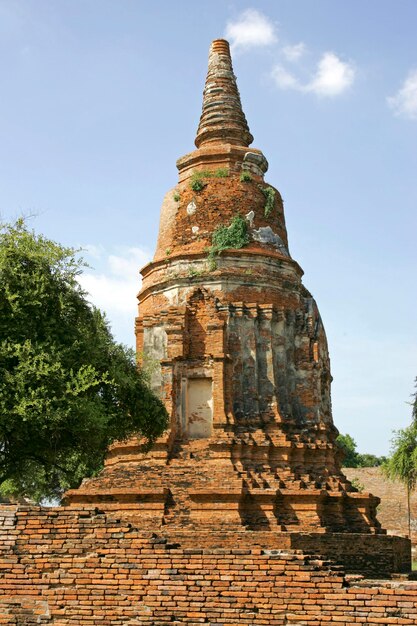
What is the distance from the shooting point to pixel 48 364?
11938 mm

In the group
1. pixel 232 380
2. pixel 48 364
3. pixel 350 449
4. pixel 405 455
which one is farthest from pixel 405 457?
pixel 350 449

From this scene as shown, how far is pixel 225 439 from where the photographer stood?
16672 mm

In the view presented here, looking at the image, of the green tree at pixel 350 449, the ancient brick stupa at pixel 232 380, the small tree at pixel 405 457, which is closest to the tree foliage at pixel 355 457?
the green tree at pixel 350 449

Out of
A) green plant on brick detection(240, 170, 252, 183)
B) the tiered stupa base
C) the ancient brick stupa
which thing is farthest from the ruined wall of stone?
green plant on brick detection(240, 170, 252, 183)

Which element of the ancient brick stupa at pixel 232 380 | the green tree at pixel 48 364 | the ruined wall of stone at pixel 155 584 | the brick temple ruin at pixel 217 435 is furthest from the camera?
the ancient brick stupa at pixel 232 380

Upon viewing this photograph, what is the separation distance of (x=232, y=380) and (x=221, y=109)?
26.2 feet

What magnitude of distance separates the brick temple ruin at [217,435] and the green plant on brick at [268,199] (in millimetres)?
49

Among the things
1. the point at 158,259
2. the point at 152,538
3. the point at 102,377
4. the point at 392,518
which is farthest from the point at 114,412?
the point at 392,518

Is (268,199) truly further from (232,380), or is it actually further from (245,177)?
(232,380)

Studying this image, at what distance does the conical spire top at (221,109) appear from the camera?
21016 millimetres

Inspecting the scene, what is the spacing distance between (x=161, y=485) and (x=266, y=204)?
7584 mm

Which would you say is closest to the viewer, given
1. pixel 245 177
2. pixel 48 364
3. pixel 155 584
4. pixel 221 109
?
pixel 155 584

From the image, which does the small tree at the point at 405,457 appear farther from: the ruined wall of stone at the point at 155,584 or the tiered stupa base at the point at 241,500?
the ruined wall of stone at the point at 155,584

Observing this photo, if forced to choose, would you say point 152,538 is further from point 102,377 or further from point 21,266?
point 21,266
